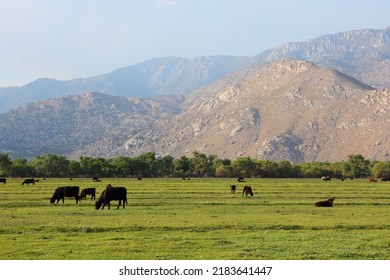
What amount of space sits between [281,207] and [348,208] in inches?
203

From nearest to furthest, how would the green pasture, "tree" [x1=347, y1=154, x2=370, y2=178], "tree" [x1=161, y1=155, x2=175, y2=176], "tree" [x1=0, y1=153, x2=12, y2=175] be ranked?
1. the green pasture
2. "tree" [x1=0, y1=153, x2=12, y2=175]
3. "tree" [x1=347, y1=154, x2=370, y2=178]
4. "tree" [x1=161, y1=155, x2=175, y2=176]

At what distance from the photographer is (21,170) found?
479 feet

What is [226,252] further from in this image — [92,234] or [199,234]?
[92,234]

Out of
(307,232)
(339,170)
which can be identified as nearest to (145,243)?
(307,232)

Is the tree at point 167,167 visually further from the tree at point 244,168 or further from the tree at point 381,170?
the tree at point 381,170

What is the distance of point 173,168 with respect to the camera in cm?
17612

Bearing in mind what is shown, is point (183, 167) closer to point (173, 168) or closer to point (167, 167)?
point (173, 168)

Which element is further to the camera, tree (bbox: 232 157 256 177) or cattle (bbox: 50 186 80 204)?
tree (bbox: 232 157 256 177)

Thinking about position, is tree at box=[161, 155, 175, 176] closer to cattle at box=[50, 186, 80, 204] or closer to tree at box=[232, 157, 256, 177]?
tree at box=[232, 157, 256, 177]

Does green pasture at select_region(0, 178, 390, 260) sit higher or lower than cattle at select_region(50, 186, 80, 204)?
lower

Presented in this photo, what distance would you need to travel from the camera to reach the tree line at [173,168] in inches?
6048

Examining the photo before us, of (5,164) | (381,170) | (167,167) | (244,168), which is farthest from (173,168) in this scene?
(381,170)

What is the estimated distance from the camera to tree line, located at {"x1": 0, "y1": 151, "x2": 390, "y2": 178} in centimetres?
15362

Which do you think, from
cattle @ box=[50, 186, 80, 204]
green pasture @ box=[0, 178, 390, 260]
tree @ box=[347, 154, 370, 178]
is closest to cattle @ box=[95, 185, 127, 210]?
green pasture @ box=[0, 178, 390, 260]
